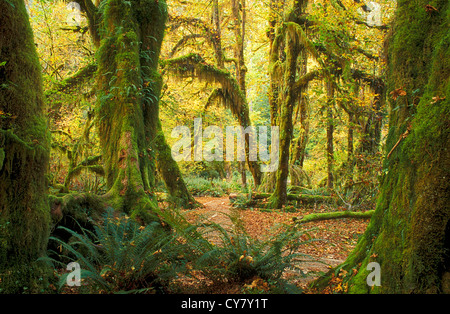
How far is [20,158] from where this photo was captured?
2.96 metres

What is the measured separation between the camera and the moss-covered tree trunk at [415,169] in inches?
82.5

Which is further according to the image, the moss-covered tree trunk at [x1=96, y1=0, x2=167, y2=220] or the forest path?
the moss-covered tree trunk at [x1=96, y1=0, x2=167, y2=220]

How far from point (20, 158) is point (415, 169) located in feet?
12.2

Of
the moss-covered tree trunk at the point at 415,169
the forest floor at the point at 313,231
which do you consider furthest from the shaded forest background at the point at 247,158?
the forest floor at the point at 313,231

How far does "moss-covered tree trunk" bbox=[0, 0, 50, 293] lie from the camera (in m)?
2.79

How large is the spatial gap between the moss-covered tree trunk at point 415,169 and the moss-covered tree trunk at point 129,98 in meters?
3.44

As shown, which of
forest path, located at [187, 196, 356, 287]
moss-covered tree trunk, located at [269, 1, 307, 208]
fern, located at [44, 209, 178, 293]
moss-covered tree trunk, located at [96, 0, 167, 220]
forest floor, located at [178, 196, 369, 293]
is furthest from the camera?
moss-covered tree trunk, located at [269, 1, 307, 208]

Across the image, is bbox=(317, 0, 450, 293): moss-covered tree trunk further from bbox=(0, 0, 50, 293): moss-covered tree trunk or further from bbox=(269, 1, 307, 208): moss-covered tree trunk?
bbox=(269, 1, 307, 208): moss-covered tree trunk

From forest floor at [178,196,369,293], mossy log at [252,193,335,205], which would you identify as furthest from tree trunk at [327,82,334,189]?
forest floor at [178,196,369,293]

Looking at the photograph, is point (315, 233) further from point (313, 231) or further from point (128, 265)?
point (128, 265)

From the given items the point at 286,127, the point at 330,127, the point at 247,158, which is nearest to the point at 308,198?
the point at 286,127

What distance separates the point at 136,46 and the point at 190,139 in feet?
44.6

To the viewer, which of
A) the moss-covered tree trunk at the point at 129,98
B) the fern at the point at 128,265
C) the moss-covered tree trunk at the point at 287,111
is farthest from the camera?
the moss-covered tree trunk at the point at 287,111

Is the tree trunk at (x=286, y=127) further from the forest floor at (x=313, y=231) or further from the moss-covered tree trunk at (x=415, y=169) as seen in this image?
the moss-covered tree trunk at (x=415, y=169)
